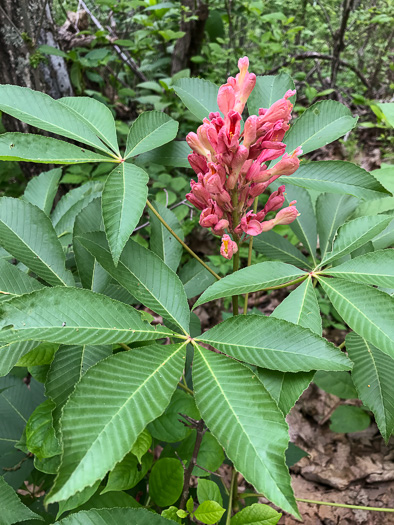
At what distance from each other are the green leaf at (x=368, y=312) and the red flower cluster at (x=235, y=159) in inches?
11.7

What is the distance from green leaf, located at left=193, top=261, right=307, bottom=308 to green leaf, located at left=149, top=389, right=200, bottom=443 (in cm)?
45

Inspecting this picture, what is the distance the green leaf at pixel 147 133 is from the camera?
0.99 metres

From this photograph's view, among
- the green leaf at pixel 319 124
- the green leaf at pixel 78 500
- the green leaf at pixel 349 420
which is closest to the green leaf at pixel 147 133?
the green leaf at pixel 319 124

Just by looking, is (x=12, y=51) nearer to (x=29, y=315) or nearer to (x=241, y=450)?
(x=29, y=315)

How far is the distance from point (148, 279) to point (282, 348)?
0.36 m

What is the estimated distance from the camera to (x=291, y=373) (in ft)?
2.53

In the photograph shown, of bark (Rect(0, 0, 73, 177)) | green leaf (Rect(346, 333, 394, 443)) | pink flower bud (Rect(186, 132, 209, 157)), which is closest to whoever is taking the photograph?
green leaf (Rect(346, 333, 394, 443))

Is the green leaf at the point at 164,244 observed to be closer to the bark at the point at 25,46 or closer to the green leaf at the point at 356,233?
the green leaf at the point at 356,233

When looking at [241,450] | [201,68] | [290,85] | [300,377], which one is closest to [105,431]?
[241,450]

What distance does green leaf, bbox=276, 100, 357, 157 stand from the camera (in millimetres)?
1111

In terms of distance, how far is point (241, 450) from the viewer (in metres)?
0.60

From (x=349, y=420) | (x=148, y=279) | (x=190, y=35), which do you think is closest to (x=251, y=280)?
(x=148, y=279)

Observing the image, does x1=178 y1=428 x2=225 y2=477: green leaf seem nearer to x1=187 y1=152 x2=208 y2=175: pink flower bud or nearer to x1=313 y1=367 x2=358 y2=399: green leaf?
x1=313 y1=367 x2=358 y2=399: green leaf

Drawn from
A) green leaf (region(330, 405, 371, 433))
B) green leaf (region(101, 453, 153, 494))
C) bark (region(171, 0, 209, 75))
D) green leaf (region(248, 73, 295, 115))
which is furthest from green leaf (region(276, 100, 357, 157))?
bark (region(171, 0, 209, 75))
